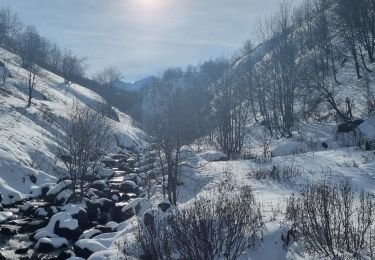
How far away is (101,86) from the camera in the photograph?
106688mm

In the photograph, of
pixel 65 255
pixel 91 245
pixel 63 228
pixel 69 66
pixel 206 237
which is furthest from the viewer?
pixel 69 66

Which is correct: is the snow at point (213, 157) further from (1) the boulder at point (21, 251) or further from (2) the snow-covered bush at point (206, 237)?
(2) the snow-covered bush at point (206, 237)

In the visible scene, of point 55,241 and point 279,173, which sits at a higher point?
point 279,173

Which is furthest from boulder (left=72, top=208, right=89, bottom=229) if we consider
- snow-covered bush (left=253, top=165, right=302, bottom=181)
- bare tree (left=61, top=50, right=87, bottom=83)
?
bare tree (left=61, top=50, right=87, bottom=83)

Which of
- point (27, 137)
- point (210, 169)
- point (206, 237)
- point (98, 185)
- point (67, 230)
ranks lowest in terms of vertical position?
point (67, 230)

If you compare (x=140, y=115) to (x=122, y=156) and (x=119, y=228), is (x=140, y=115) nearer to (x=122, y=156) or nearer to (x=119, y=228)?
(x=122, y=156)

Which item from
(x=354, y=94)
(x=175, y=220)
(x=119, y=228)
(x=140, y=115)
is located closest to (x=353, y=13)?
(x=354, y=94)

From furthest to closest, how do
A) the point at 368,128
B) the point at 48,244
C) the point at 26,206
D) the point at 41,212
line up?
the point at 368,128 < the point at 26,206 < the point at 41,212 < the point at 48,244

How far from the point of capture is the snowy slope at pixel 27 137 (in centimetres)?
2394

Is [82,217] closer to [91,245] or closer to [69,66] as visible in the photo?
[91,245]

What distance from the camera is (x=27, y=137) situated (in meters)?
32.2

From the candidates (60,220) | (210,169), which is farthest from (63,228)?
(210,169)

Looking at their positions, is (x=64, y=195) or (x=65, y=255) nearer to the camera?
(x=65, y=255)

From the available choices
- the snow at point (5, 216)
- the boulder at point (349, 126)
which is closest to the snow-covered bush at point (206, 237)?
the snow at point (5, 216)
